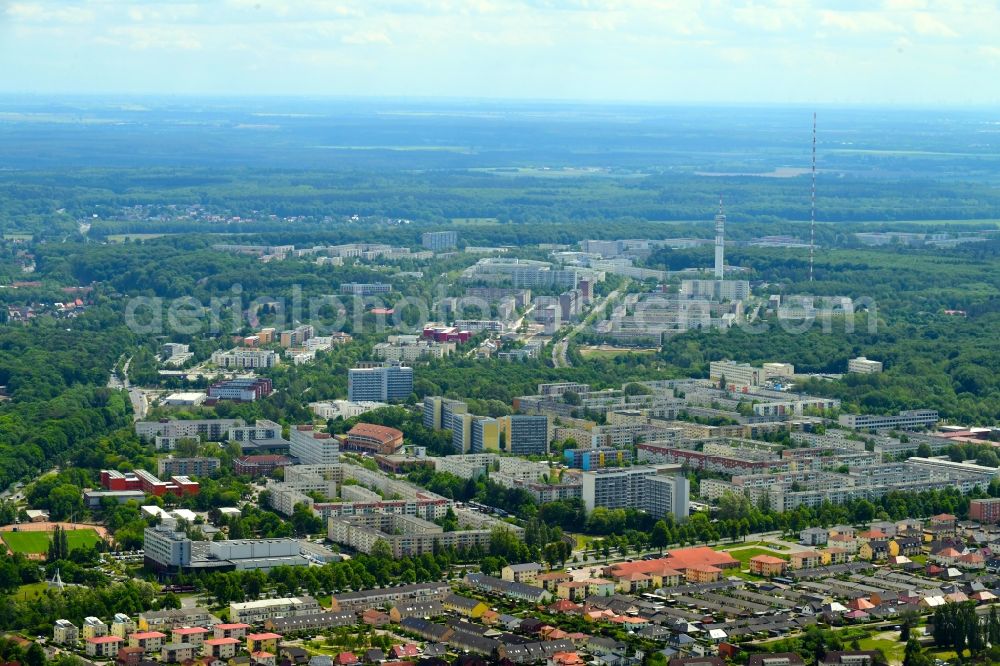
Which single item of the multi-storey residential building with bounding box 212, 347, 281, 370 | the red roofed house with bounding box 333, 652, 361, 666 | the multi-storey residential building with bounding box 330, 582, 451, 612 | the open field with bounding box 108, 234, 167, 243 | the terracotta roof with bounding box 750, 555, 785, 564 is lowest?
the open field with bounding box 108, 234, 167, 243

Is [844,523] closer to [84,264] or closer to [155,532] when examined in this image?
[155,532]

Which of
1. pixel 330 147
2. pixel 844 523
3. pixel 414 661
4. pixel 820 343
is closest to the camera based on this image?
pixel 414 661

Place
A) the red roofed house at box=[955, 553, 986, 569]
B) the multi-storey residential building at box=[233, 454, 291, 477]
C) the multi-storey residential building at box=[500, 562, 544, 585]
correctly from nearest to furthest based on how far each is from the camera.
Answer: the multi-storey residential building at box=[500, 562, 544, 585] → the red roofed house at box=[955, 553, 986, 569] → the multi-storey residential building at box=[233, 454, 291, 477]

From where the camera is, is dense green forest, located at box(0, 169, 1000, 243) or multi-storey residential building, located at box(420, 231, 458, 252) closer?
multi-storey residential building, located at box(420, 231, 458, 252)

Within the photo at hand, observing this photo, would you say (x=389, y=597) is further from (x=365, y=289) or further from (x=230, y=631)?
(x=365, y=289)

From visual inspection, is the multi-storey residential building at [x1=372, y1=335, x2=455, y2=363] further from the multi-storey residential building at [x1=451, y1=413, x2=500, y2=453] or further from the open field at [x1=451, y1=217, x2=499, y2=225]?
the open field at [x1=451, y1=217, x2=499, y2=225]

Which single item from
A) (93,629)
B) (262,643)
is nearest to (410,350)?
(93,629)

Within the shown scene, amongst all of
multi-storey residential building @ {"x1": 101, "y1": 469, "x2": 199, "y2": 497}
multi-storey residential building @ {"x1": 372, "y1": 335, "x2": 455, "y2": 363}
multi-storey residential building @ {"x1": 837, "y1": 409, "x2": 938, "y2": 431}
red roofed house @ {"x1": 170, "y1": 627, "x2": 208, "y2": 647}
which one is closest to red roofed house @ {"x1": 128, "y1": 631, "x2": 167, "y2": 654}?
red roofed house @ {"x1": 170, "y1": 627, "x2": 208, "y2": 647}

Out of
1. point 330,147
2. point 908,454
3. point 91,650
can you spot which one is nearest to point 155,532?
point 91,650
